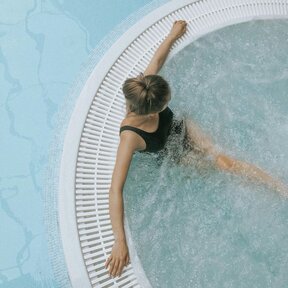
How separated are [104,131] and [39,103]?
0.45m

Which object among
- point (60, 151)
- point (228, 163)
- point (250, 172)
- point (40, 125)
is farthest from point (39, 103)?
point (250, 172)

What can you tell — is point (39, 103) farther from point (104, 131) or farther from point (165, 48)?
point (165, 48)

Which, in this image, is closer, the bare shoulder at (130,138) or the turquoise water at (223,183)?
the bare shoulder at (130,138)

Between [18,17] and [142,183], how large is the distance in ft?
3.99

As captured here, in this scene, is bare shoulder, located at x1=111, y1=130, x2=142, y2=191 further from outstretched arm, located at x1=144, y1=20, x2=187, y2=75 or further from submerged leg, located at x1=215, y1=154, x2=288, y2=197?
submerged leg, located at x1=215, y1=154, x2=288, y2=197

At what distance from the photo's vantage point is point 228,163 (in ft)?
7.17

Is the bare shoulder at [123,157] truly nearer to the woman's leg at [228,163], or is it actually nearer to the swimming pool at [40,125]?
the swimming pool at [40,125]

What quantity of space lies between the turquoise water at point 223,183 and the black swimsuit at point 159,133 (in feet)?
0.61

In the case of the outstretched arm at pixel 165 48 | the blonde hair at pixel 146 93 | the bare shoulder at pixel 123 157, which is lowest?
the bare shoulder at pixel 123 157

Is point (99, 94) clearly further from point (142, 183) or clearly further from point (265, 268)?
point (265, 268)

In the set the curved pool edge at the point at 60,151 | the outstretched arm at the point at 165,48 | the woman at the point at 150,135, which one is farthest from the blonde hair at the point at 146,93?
the curved pool edge at the point at 60,151

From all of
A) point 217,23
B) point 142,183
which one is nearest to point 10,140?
point 142,183

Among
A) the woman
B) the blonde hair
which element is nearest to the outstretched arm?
the woman

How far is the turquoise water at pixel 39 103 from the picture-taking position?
2109 millimetres
